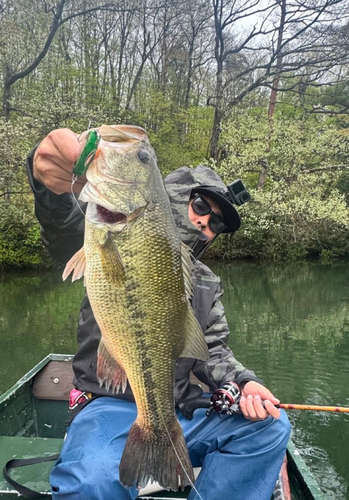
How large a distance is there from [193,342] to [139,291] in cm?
35

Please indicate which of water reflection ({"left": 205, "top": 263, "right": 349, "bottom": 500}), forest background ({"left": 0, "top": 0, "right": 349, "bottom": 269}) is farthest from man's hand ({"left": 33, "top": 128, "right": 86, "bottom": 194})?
forest background ({"left": 0, "top": 0, "right": 349, "bottom": 269})

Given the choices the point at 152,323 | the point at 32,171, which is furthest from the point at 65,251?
the point at 152,323

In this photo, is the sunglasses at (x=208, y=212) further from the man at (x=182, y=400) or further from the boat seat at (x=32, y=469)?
the boat seat at (x=32, y=469)

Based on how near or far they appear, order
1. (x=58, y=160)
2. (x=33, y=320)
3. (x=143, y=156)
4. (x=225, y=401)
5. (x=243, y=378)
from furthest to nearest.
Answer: (x=33, y=320), (x=243, y=378), (x=225, y=401), (x=58, y=160), (x=143, y=156)

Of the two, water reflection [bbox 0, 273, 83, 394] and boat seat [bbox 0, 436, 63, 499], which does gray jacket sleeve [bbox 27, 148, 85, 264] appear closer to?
boat seat [bbox 0, 436, 63, 499]

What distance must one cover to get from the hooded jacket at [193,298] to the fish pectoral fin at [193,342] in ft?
2.06

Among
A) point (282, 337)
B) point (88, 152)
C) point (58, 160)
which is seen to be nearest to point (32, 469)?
point (58, 160)

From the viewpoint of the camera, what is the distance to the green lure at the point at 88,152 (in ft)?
5.26

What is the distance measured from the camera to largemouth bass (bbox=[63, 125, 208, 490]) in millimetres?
1653

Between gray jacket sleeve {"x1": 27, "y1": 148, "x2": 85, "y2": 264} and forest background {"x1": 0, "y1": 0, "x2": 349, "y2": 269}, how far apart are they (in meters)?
11.2

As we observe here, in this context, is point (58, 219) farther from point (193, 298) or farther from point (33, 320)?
point (33, 320)

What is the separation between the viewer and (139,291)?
1673mm

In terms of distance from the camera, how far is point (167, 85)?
25.2 m

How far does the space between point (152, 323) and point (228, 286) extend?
43.2ft
